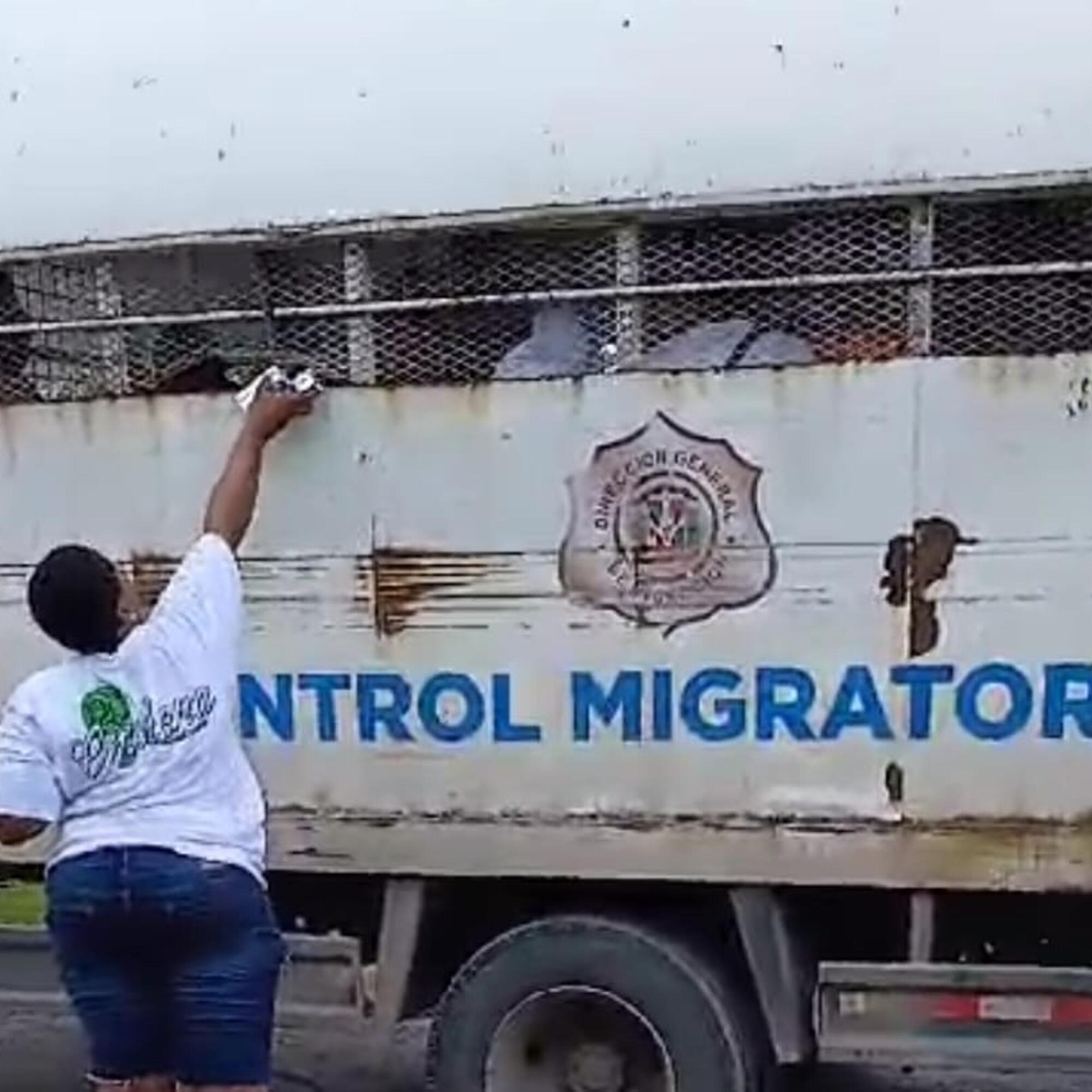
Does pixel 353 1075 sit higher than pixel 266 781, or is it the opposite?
pixel 266 781

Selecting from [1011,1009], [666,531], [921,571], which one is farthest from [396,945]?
[921,571]

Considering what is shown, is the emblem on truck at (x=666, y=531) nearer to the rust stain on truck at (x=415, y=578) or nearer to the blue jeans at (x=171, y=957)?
the rust stain on truck at (x=415, y=578)

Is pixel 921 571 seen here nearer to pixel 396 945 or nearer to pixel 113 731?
pixel 396 945

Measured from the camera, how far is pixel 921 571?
5.59 metres

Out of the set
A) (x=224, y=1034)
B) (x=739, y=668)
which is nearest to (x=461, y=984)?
(x=739, y=668)

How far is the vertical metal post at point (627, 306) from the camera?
5836 mm

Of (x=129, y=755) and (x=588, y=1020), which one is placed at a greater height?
(x=129, y=755)

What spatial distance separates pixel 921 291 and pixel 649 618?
0.97m

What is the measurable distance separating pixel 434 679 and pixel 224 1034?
4.78 feet

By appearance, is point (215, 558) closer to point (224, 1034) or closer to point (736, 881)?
point (224, 1034)

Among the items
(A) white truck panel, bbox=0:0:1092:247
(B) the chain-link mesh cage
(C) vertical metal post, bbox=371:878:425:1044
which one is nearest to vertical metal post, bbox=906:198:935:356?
(B) the chain-link mesh cage

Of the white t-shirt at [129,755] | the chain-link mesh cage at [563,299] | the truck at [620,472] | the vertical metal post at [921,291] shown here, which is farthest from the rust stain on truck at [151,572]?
the vertical metal post at [921,291]

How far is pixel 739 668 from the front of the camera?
5.74 metres

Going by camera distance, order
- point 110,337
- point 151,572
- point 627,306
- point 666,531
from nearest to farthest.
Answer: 1. point 666,531
2. point 627,306
3. point 151,572
4. point 110,337
